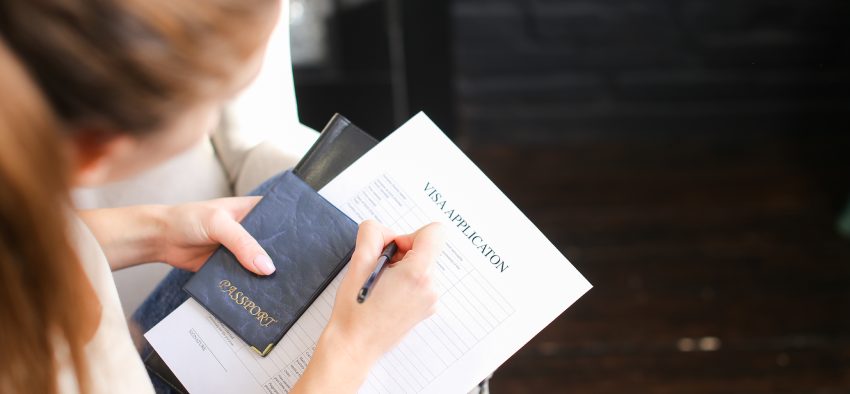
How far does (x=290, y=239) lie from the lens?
0.71m

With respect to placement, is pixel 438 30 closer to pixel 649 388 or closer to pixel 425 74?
pixel 425 74

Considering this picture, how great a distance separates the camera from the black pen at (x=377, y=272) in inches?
23.6

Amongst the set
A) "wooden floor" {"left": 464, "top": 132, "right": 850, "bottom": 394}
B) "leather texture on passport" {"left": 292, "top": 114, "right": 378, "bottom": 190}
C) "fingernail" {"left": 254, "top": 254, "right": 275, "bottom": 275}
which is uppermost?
"wooden floor" {"left": 464, "top": 132, "right": 850, "bottom": 394}

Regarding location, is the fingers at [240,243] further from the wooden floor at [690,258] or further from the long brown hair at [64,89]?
the wooden floor at [690,258]

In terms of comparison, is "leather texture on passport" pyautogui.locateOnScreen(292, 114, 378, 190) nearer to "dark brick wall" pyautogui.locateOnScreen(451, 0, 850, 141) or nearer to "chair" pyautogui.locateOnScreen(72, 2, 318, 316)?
"chair" pyautogui.locateOnScreen(72, 2, 318, 316)

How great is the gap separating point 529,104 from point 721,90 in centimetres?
46

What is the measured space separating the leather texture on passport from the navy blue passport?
0.13 ft

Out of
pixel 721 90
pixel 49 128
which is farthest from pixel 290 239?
pixel 721 90

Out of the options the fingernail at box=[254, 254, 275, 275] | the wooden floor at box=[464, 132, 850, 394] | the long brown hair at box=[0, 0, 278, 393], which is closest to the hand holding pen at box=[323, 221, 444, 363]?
the fingernail at box=[254, 254, 275, 275]

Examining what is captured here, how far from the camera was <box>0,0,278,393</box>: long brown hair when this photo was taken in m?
0.35

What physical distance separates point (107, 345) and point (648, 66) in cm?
146

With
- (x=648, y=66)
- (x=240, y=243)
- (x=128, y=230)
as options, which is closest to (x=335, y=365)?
(x=240, y=243)

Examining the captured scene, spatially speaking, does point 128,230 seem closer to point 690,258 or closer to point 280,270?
point 280,270

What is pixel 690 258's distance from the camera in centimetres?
154
